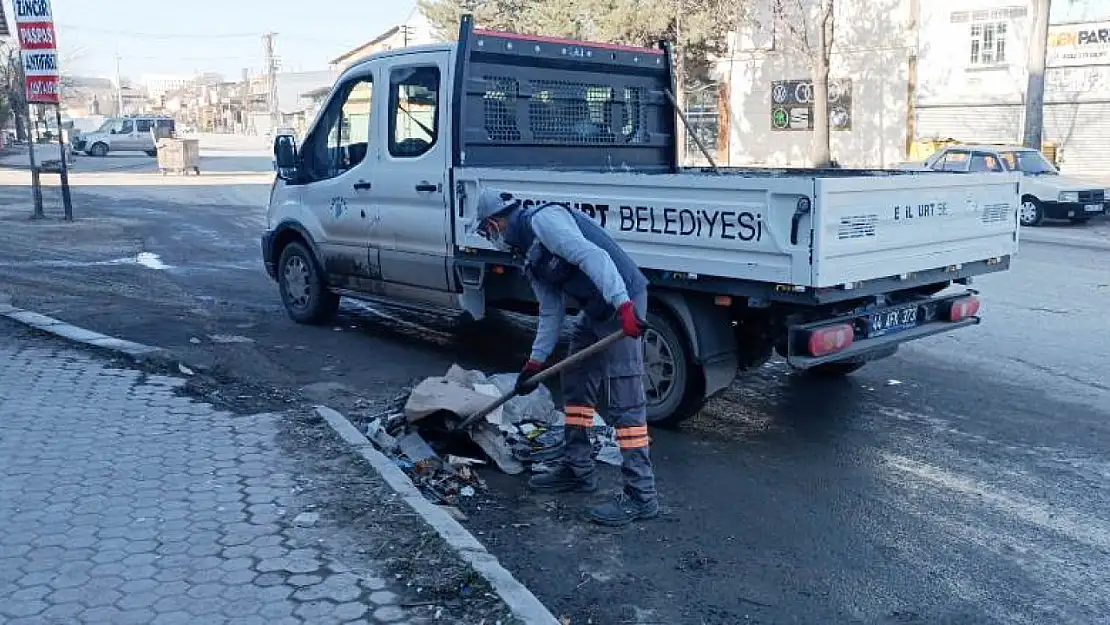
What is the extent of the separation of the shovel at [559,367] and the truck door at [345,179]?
127 inches

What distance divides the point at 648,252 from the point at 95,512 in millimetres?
3291

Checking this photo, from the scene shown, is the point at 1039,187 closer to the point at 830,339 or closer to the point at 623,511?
the point at 830,339

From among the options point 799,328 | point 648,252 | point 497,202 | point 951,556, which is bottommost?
point 951,556

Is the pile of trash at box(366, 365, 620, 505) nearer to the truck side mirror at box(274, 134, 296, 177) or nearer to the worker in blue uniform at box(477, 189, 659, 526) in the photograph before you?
the worker in blue uniform at box(477, 189, 659, 526)

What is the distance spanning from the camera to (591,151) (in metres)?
8.46

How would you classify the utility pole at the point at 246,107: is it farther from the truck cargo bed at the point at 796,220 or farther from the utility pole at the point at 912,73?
the truck cargo bed at the point at 796,220

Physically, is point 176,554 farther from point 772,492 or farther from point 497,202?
point 772,492

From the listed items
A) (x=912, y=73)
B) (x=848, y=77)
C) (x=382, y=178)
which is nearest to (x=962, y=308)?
(x=382, y=178)

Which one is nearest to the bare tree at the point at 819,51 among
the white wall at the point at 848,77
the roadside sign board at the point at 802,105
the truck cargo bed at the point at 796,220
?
the white wall at the point at 848,77

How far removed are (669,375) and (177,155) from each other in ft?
104

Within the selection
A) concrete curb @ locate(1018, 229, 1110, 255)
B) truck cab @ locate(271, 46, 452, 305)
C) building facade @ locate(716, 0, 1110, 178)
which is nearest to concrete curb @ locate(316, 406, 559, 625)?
truck cab @ locate(271, 46, 452, 305)

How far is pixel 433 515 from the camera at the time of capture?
4.52 m

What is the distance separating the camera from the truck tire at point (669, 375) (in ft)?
20.5

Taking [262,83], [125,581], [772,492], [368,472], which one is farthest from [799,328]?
[262,83]
